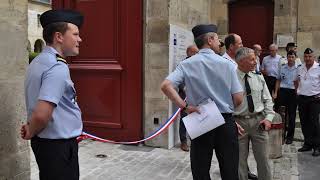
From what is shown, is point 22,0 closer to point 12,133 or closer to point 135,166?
point 12,133

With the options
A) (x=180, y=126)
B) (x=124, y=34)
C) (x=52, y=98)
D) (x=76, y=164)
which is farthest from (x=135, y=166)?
(x=52, y=98)

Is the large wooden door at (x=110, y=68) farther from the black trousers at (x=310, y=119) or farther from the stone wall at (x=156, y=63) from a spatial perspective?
the black trousers at (x=310, y=119)

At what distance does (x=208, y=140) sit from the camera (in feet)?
12.2

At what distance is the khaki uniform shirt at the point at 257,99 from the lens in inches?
187

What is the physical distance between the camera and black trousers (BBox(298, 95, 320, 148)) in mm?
A: 7680

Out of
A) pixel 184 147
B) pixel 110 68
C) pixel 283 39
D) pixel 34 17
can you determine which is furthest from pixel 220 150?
pixel 34 17

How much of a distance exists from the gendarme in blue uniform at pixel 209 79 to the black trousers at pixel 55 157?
123cm

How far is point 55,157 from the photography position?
2.82 metres

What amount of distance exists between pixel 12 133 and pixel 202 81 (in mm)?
1839

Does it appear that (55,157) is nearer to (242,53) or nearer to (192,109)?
(192,109)

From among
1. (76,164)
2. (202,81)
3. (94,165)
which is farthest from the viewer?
(94,165)

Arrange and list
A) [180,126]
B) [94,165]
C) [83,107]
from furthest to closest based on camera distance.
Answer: [83,107], [180,126], [94,165]

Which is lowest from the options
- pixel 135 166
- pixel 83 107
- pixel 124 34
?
pixel 135 166

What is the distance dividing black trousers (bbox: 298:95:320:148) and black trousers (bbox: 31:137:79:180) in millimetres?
5751
